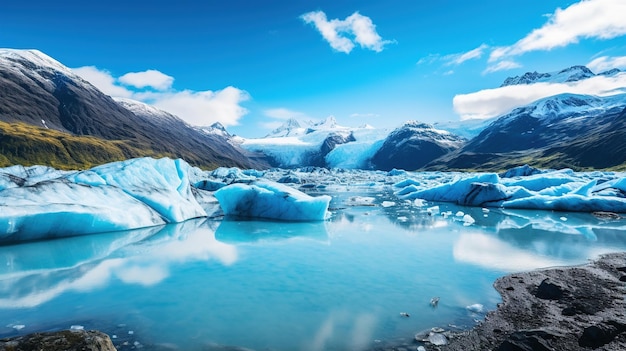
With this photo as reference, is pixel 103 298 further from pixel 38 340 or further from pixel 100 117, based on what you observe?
pixel 100 117

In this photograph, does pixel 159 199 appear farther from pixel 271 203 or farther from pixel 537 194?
pixel 537 194

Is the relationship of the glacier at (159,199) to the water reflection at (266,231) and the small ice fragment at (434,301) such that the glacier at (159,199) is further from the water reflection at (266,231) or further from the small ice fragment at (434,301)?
the small ice fragment at (434,301)

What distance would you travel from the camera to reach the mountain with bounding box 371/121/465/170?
148250 mm

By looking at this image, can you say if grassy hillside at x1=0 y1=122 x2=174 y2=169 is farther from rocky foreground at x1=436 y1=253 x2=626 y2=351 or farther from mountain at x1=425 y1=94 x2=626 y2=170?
mountain at x1=425 y1=94 x2=626 y2=170

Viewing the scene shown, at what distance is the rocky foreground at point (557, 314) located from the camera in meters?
5.32

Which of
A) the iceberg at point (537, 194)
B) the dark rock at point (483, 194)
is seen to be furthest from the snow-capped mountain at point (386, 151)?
the dark rock at point (483, 194)

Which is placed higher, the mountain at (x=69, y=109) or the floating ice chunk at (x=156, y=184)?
the mountain at (x=69, y=109)

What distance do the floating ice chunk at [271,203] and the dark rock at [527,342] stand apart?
1570cm

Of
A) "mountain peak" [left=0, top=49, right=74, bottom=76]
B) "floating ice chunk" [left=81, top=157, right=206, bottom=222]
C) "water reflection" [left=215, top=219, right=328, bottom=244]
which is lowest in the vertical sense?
"water reflection" [left=215, top=219, right=328, bottom=244]

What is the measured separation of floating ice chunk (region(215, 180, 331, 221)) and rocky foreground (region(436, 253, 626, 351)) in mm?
12697

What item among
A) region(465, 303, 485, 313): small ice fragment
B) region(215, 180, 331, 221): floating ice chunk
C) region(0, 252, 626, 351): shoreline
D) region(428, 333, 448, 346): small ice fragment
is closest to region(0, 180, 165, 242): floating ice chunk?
region(215, 180, 331, 221): floating ice chunk

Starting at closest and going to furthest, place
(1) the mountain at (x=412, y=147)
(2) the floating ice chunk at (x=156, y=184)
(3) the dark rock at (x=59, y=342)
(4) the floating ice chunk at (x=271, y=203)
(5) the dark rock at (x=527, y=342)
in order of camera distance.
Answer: (3) the dark rock at (x=59, y=342) → (5) the dark rock at (x=527, y=342) → (2) the floating ice chunk at (x=156, y=184) → (4) the floating ice chunk at (x=271, y=203) → (1) the mountain at (x=412, y=147)

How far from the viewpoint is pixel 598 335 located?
5.42 m

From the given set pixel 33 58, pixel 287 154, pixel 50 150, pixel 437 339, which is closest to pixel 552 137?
pixel 287 154
